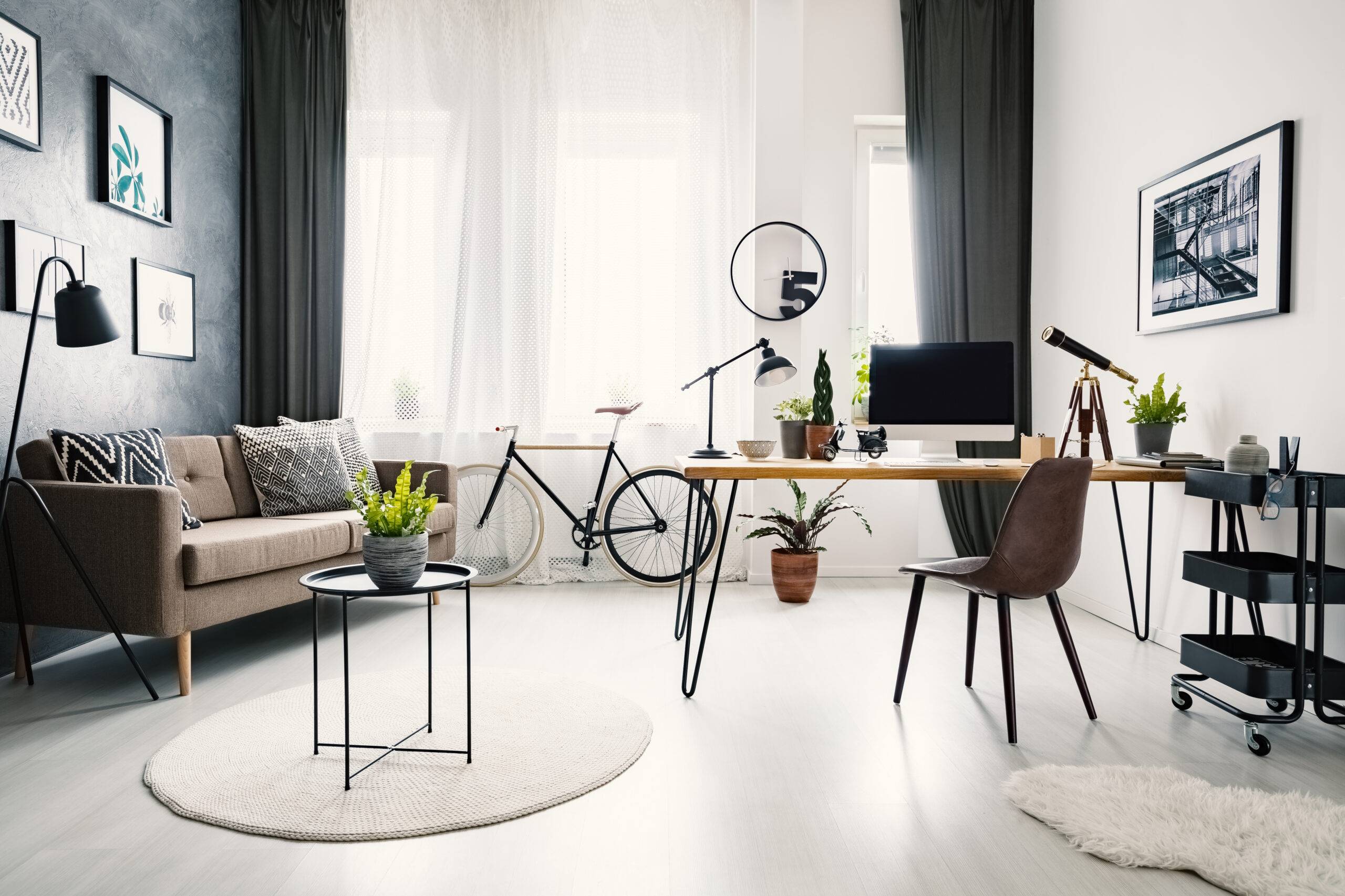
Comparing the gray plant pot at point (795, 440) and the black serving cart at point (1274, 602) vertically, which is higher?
the gray plant pot at point (795, 440)

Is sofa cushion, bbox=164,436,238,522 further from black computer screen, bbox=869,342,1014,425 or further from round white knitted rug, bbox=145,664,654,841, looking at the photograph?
black computer screen, bbox=869,342,1014,425

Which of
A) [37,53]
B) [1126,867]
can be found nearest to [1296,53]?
[1126,867]

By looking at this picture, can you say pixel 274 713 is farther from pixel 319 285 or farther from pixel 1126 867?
pixel 319 285

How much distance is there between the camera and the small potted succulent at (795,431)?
304 centimetres

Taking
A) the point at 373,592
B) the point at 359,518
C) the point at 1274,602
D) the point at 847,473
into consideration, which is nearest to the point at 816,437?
the point at 847,473

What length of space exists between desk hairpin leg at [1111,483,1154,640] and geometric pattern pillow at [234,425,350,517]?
3.38m

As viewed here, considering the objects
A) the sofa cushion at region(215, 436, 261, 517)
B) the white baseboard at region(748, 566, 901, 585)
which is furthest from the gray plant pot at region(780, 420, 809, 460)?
the sofa cushion at region(215, 436, 261, 517)

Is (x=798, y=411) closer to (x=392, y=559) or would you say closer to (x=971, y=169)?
(x=392, y=559)

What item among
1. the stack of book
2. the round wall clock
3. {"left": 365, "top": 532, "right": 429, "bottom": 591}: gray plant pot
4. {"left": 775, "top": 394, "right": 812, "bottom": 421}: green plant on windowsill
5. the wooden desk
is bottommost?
{"left": 365, "top": 532, "right": 429, "bottom": 591}: gray plant pot

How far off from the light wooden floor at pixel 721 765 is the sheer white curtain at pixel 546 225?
1296 mm

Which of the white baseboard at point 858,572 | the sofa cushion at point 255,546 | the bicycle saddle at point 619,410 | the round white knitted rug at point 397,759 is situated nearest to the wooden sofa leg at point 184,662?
the sofa cushion at point 255,546

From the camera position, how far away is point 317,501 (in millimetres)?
3773

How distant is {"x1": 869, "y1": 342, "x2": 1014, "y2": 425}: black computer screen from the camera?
3.03 meters

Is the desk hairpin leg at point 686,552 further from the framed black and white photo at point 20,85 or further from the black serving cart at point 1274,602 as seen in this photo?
the framed black and white photo at point 20,85
